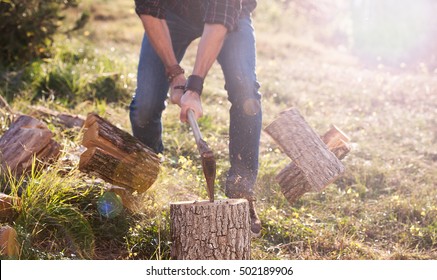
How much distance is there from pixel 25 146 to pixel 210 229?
4.63 ft

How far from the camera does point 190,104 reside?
356 cm

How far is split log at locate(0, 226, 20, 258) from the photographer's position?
10.1ft

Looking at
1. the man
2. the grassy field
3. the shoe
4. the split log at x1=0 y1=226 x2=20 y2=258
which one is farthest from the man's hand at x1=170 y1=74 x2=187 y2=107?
the split log at x1=0 y1=226 x2=20 y2=258

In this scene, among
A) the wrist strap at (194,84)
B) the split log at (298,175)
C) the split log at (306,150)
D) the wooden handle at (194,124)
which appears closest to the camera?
the wooden handle at (194,124)

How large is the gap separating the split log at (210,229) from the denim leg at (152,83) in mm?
1032

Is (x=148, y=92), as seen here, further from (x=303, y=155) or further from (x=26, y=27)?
(x=26, y=27)

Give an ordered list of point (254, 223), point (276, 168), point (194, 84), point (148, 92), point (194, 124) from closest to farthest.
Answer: point (194, 124), point (194, 84), point (254, 223), point (148, 92), point (276, 168)

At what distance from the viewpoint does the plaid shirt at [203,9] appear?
3.77 metres

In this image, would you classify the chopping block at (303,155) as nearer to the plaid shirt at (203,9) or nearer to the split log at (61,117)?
the plaid shirt at (203,9)

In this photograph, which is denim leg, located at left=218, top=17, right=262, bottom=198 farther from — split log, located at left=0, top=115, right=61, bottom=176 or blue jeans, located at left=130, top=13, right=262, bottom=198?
split log, located at left=0, top=115, right=61, bottom=176

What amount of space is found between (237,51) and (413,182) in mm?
2134

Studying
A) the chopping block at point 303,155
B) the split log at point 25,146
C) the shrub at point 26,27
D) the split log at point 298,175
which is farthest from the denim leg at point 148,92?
the shrub at point 26,27

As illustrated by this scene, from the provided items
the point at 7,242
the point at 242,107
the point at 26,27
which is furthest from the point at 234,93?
the point at 26,27

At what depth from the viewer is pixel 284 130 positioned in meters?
4.13
